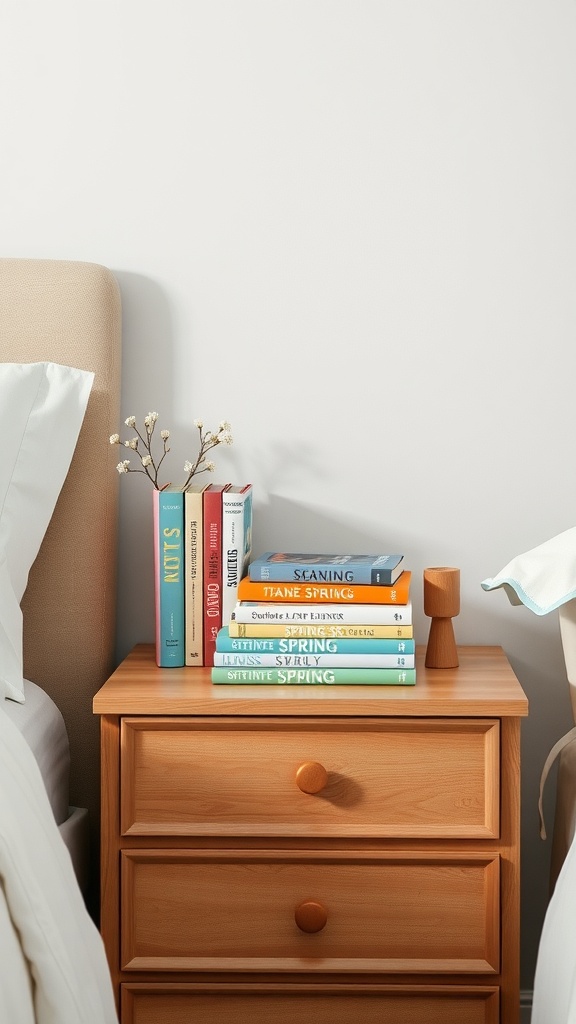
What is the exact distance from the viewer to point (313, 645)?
1334 millimetres

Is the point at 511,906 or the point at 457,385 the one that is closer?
the point at 511,906

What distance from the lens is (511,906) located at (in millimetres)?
1266

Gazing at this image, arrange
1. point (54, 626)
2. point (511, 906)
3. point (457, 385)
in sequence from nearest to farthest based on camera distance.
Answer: point (511, 906), point (54, 626), point (457, 385)

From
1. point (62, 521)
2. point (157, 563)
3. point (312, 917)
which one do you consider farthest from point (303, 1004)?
point (62, 521)

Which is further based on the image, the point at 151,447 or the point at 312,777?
the point at 151,447

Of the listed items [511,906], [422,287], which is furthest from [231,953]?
[422,287]

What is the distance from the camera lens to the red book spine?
1.43 meters

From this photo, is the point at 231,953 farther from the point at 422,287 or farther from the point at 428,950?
the point at 422,287

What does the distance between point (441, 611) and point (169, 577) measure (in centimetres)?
41

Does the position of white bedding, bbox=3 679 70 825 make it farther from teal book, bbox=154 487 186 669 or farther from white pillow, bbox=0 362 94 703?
teal book, bbox=154 487 186 669

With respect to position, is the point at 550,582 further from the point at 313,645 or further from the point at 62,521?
the point at 62,521

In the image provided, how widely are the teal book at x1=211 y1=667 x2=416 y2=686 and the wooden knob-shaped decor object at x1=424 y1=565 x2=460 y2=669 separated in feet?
0.39

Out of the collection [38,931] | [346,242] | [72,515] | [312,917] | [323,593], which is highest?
[346,242]

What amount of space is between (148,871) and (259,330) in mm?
849
